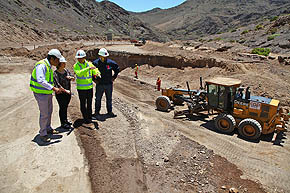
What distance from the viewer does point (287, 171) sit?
231 inches

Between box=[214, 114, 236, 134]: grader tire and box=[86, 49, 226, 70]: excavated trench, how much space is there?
29.1 feet

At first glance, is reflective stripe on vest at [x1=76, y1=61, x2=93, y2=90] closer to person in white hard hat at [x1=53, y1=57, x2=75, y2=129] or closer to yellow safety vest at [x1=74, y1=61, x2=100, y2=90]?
yellow safety vest at [x1=74, y1=61, x2=100, y2=90]

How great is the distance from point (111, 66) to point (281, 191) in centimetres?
548

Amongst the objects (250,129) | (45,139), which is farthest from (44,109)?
(250,129)

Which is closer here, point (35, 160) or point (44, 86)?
point (35, 160)

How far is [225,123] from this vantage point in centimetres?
818

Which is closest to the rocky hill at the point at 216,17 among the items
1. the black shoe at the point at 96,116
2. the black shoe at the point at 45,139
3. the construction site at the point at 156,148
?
the construction site at the point at 156,148

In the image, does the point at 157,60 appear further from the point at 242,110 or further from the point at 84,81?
the point at 84,81

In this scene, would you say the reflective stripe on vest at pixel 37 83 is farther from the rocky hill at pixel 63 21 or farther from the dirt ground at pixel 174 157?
the rocky hill at pixel 63 21

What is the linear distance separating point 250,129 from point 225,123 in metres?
0.86

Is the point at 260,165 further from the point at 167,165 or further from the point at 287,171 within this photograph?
the point at 167,165

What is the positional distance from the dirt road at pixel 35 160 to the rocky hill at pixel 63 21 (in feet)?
78.1

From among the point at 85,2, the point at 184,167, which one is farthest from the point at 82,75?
the point at 85,2

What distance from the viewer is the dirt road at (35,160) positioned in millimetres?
3893
